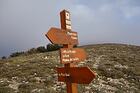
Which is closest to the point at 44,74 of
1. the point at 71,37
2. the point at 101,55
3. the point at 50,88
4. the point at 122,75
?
the point at 50,88

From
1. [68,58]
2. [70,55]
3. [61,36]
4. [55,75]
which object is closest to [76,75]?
[68,58]

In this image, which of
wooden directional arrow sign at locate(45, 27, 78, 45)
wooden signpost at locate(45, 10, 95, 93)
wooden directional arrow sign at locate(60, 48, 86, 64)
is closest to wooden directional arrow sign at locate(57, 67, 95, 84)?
wooden signpost at locate(45, 10, 95, 93)

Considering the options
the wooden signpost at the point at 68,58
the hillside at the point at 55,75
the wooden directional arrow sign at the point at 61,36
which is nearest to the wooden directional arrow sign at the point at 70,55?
the wooden signpost at the point at 68,58

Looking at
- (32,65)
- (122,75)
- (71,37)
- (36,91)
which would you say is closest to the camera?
(71,37)

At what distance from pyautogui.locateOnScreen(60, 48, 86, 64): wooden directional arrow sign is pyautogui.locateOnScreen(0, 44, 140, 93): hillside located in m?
12.0

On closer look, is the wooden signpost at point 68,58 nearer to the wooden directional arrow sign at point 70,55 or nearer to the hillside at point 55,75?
the wooden directional arrow sign at point 70,55

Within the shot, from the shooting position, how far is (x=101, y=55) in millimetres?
42562

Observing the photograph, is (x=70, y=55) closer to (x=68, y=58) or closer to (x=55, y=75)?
(x=68, y=58)

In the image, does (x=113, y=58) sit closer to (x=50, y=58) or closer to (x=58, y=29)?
(x=50, y=58)

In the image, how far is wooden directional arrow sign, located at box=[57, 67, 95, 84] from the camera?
12.8 metres

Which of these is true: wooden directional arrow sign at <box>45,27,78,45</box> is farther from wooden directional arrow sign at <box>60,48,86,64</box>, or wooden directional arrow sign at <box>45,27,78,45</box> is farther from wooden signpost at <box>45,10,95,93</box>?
wooden directional arrow sign at <box>60,48,86,64</box>

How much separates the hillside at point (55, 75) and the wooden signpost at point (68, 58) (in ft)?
41.9

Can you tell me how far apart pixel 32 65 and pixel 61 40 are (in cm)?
A: 2325

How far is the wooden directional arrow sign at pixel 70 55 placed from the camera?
495 inches
